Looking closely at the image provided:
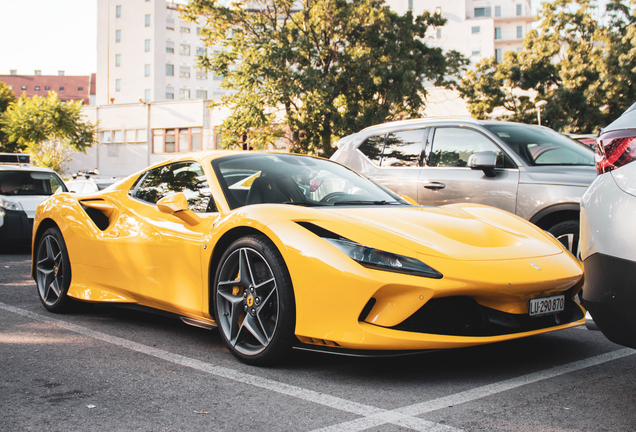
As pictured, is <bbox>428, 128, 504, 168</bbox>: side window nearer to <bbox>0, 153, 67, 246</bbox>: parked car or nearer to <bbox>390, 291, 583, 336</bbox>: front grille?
<bbox>390, 291, 583, 336</bbox>: front grille

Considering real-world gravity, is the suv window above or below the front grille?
above

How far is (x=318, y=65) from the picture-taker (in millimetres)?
30609

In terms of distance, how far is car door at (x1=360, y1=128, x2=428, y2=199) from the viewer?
666cm

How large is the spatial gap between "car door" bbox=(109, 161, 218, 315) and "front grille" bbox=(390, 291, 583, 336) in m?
1.40

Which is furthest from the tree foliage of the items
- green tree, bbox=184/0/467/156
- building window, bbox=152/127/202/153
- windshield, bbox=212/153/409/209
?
windshield, bbox=212/153/409/209

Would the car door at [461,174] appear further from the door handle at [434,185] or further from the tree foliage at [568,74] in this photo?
the tree foliage at [568,74]

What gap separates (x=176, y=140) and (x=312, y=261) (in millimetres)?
46343

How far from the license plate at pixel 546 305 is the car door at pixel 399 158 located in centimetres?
320

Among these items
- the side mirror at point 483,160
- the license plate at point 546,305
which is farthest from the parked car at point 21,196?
the license plate at point 546,305

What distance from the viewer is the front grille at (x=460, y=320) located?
120 inches

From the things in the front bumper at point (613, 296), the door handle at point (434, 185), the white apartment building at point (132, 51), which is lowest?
the front bumper at point (613, 296)

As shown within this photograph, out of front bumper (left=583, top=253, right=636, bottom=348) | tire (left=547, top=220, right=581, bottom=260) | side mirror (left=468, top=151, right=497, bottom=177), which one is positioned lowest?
front bumper (left=583, top=253, right=636, bottom=348)

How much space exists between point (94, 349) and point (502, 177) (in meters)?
3.92

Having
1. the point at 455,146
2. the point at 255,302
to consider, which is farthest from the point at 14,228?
the point at 255,302
